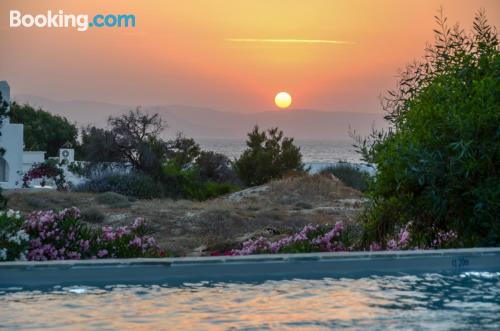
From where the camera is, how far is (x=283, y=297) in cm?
720

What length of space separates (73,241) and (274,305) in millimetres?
3658

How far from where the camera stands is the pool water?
626 centimetres

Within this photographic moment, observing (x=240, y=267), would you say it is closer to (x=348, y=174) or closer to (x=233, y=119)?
(x=348, y=174)

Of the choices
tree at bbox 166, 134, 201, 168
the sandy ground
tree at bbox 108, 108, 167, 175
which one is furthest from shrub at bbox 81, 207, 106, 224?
tree at bbox 166, 134, 201, 168

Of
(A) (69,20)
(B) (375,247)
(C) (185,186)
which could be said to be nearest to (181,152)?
(C) (185,186)

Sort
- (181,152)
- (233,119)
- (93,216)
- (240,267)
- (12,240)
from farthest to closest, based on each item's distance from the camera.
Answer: (233,119) → (181,152) → (93,216) → (12,240) → (240,267)

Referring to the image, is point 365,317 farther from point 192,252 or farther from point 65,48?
point 65,48

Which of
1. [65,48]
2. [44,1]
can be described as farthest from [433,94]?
[65,48]

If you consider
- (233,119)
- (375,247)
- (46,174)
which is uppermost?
(233,119)

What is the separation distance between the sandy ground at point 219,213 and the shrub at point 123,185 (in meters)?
1.91

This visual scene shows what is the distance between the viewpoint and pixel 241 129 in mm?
113438

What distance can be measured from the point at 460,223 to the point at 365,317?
4.08 meters

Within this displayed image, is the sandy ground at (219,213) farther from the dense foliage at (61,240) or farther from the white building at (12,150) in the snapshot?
the white building at (12,150)

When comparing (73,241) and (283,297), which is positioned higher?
(73,241)
